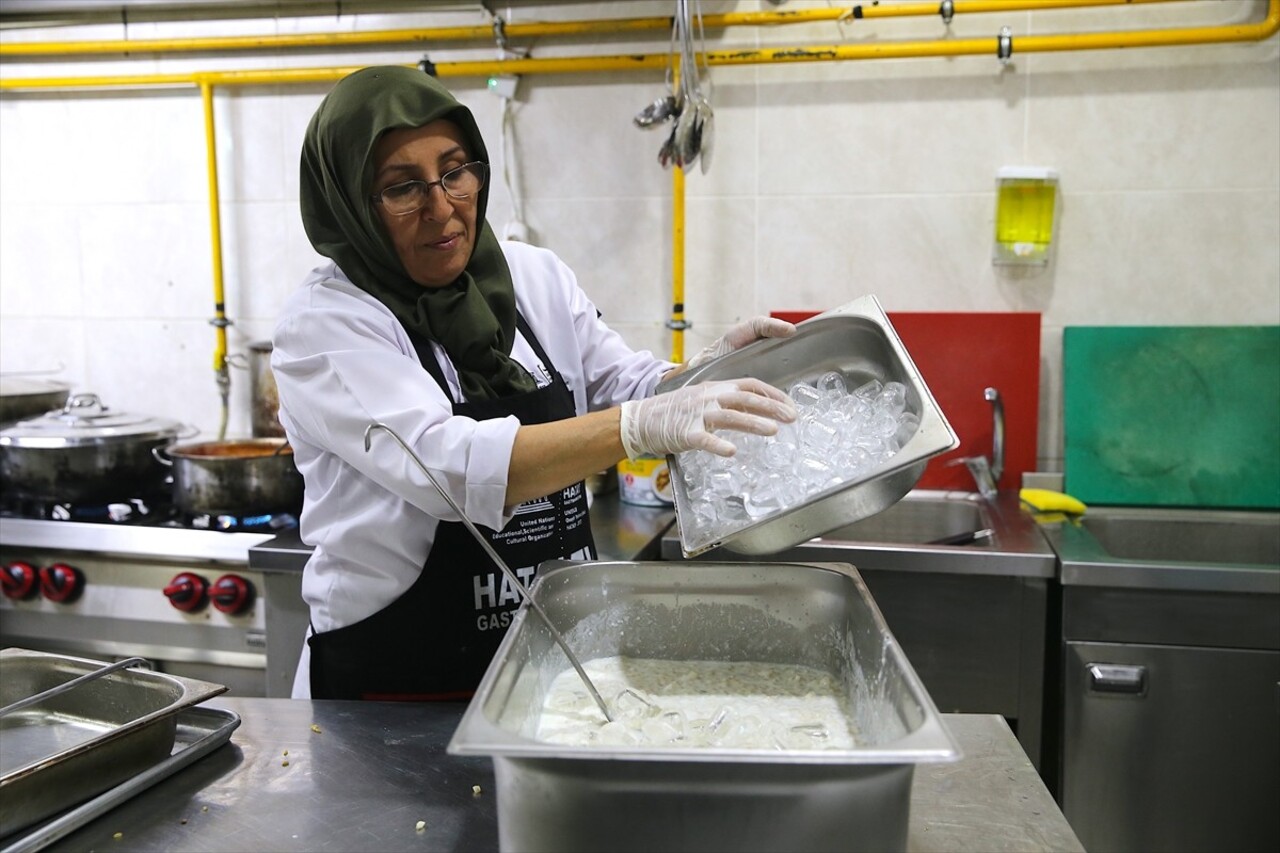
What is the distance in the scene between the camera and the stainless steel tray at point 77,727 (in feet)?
3.22

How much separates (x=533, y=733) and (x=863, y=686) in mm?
380

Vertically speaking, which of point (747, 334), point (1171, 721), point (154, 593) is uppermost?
point (747, 334)

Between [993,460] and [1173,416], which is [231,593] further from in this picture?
[1173,416]

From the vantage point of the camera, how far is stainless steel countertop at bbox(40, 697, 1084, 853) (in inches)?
39.0

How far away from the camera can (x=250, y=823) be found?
1.02 metres

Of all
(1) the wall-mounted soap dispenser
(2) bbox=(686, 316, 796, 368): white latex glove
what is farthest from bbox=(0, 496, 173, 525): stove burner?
(1) the wall-mounted soap dispenser

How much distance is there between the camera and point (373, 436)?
1256 millimetres

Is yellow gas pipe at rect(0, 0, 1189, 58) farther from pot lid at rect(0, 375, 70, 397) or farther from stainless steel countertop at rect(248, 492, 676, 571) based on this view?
stainless steel countertop at rect(248, 492, 676, 571)

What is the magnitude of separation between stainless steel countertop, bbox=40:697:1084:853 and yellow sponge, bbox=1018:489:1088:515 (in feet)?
3.89

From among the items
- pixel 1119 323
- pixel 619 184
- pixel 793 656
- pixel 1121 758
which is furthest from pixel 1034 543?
pixel 619 184

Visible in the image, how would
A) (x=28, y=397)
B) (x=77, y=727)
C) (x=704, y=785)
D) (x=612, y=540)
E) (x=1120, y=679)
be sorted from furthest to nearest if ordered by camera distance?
1. (x=28, y=397)
2. (x=612, y=540)
3. (x=1120, y=679)
4. (x=77, y=727)
5. (x=704, y=785)

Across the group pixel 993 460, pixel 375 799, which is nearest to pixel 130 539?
pixel 375 799

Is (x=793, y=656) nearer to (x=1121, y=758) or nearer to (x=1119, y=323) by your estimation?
(x=1121, y=758)

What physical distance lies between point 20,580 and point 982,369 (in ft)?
8.06
